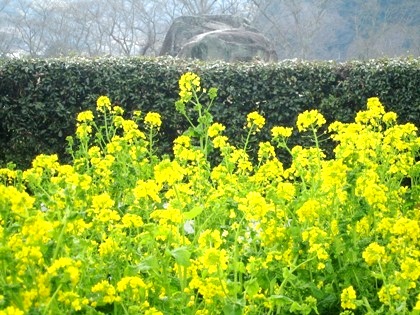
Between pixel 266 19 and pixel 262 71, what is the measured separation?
21.1m

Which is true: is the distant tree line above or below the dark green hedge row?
above

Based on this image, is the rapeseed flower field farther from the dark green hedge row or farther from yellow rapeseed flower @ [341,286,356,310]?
the dark green hedge row

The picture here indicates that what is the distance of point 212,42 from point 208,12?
1444cm

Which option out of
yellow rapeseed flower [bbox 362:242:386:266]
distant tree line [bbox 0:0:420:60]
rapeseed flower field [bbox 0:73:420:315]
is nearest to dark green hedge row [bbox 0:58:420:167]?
rapeseed flower field [bbox 0:73:420:315]

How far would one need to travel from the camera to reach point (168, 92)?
8.02m

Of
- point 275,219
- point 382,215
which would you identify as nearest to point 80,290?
point 275,219

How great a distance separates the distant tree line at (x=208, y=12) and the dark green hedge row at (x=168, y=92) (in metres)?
18.6

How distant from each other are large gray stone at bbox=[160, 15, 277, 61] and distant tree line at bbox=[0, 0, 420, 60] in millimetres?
10426

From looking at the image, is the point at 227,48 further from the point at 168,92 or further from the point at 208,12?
the point at 208,12

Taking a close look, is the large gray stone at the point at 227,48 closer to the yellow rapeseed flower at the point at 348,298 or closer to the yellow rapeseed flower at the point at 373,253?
the yellow rapeseed flower at the point at 373,253

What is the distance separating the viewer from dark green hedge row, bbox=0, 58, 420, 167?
7867 mm

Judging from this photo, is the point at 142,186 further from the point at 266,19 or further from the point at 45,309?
the point at 266,19

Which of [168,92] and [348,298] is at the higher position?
[168,92]

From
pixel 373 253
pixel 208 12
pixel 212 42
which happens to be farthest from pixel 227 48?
pixel 208 12
